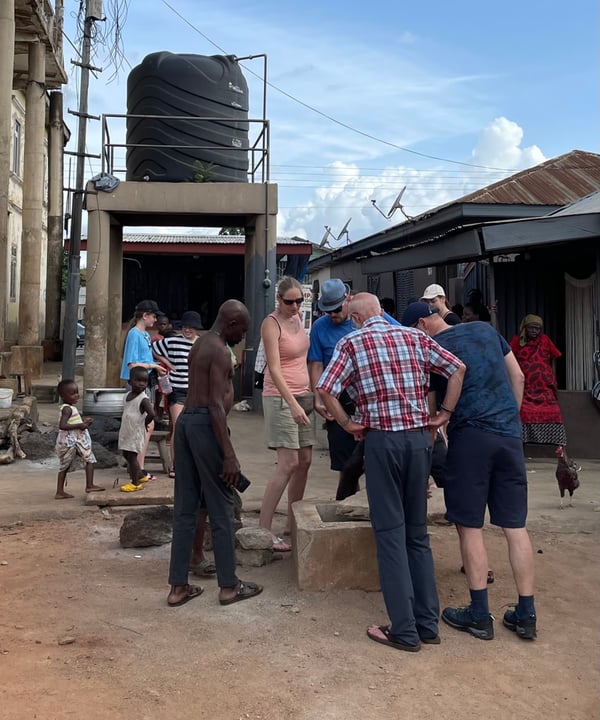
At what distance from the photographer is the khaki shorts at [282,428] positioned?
532 centimetres

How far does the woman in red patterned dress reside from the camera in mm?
8773

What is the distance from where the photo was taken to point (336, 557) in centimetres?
462

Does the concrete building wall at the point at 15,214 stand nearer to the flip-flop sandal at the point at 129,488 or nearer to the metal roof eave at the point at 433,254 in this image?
the metal roof eave at the point at 433,254

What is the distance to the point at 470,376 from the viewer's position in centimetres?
414

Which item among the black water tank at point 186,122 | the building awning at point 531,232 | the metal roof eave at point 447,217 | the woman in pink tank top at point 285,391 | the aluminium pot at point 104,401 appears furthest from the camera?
the black water tank at point 186,122

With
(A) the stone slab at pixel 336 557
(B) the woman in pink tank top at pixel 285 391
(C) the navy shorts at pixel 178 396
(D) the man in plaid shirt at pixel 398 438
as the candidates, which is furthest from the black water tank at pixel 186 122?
(D) the man in plaid shirt at pixel 398 438

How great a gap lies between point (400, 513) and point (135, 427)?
3751 mm

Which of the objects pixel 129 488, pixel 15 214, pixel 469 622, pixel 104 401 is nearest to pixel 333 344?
pixel 469 622

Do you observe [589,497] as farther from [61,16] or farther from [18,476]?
[61,16]

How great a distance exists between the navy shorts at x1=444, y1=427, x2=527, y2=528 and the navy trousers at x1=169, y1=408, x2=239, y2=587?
132 cm

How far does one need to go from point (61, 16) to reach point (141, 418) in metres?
16.5

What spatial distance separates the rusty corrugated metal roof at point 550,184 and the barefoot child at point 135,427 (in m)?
6.80

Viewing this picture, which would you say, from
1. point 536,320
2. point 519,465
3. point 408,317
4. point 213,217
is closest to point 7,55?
point 213,217

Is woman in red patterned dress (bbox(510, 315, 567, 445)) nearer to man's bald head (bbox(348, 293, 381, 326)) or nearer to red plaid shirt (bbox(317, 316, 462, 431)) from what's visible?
man's bald head (bbox(348, 293, 381, 326))
